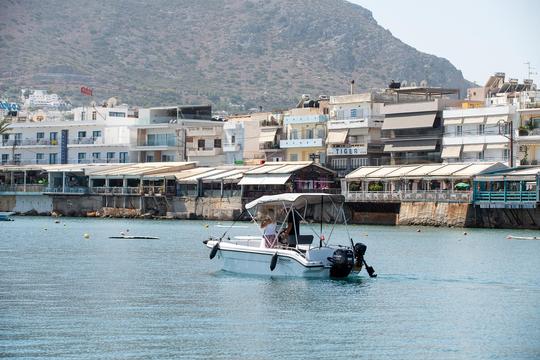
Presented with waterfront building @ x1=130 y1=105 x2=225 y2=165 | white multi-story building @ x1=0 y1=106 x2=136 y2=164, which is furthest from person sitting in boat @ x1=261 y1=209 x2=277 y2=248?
white multi-story building @ x1=0 y1=106 x2=136 y2=164

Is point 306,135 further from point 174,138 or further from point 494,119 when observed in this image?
point 494,119

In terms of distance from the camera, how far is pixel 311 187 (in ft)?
354

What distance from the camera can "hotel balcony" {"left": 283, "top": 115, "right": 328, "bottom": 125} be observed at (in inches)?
4820

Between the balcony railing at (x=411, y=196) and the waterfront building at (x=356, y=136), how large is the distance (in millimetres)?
11595

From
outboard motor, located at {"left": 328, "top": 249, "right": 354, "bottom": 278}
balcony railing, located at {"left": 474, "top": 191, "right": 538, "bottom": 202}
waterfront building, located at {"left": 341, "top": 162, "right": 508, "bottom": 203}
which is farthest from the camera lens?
waterfront building, located at {"left": 341, "top": 162, "right": 508, "bottom": 203}

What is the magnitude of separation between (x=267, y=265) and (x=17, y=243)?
26.9 m

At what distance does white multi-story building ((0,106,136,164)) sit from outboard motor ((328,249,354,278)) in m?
90.9

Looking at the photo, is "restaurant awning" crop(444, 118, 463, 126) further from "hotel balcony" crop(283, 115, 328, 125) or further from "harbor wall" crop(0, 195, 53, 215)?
"harbor wall" crop(0, 195, 53, 215)

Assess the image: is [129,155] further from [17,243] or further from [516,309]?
[516,309]

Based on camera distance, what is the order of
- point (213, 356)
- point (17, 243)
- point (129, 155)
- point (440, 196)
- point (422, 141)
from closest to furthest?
1. point (213, 356)
2. point (17, 243)
3. point (440, 196)
4. point (422, 141)
5. point (129, 155)

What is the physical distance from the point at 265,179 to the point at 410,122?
1469cm

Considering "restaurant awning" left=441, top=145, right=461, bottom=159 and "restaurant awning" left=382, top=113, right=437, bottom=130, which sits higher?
"restaurant awning" left=382, top=113, right=437, bottom=130

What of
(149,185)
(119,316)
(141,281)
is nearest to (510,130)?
(149,185)

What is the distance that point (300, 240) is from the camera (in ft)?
155
